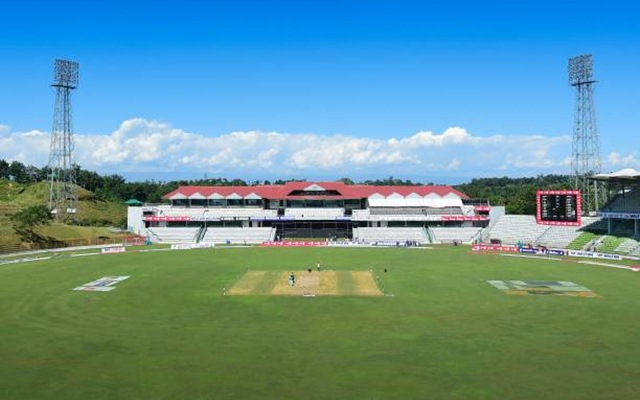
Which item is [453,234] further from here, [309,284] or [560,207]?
[309,284]

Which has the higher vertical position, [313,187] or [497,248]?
[313,187]

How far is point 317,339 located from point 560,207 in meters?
58.1

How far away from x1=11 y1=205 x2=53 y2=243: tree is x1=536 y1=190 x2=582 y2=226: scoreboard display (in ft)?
227

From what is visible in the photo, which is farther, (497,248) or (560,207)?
(497,248)

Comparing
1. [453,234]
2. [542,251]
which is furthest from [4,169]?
[542,251]

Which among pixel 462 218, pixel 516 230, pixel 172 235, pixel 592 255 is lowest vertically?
pixel 592 255

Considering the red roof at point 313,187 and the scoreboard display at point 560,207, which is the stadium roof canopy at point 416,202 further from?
the scoreboard display at point 560,207

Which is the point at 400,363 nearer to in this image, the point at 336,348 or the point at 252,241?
the point at 336,348

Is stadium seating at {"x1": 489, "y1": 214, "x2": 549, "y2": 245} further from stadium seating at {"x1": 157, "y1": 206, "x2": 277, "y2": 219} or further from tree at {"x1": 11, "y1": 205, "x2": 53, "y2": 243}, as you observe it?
tree at {"x1": 11, "y1": 205, "x2": 53, "y2": 243}

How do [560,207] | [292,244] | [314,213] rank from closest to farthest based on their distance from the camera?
1. [560,207]
2. [292,244]
3. [314,213]

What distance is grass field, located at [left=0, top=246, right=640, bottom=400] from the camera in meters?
23.0

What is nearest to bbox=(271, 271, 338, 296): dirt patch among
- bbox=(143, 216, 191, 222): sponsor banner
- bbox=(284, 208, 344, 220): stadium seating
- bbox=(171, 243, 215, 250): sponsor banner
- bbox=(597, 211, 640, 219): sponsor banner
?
bbox=(171, 243, 215, 250): sponsor banner

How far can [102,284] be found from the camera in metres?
48.4

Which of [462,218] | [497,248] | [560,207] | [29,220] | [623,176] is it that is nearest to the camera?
[623,176]
